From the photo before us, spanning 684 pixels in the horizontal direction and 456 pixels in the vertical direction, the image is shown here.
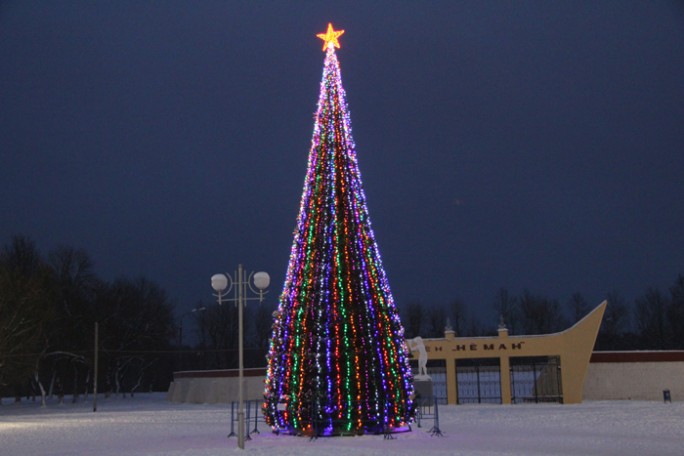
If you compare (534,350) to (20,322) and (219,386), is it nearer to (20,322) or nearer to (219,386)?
(219,386)

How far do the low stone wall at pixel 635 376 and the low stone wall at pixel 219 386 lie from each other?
18837 millimetres

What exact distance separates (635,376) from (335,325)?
2640 centimetres

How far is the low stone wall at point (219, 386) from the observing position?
145ft

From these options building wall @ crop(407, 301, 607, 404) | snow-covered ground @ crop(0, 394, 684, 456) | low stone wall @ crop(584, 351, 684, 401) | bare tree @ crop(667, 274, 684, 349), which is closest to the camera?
snow-covered ground @ crop(0, 394, 684, 456)

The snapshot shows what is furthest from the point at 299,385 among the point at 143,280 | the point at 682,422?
the point at 143,280

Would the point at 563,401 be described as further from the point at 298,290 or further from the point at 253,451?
the point at 253,451

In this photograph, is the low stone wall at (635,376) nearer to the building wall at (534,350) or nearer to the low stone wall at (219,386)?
the building wall at (534,350)

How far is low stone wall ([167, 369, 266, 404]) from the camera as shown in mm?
44062

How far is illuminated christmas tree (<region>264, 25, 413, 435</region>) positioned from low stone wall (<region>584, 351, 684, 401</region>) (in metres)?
23.8

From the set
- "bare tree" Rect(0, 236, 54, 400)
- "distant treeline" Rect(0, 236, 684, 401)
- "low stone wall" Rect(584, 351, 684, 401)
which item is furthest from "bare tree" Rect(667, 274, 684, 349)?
"bare tree" Rect(0, 236, 54, 400)

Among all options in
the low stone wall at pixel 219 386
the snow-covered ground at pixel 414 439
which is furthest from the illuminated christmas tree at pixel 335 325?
the low stone wall at pixel 219 386

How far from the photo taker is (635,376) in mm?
38312

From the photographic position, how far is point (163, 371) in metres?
79.4

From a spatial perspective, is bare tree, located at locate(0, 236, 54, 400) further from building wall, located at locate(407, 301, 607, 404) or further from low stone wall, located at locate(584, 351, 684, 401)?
low stone wall, located at locate(584, 351, 684, 401)
